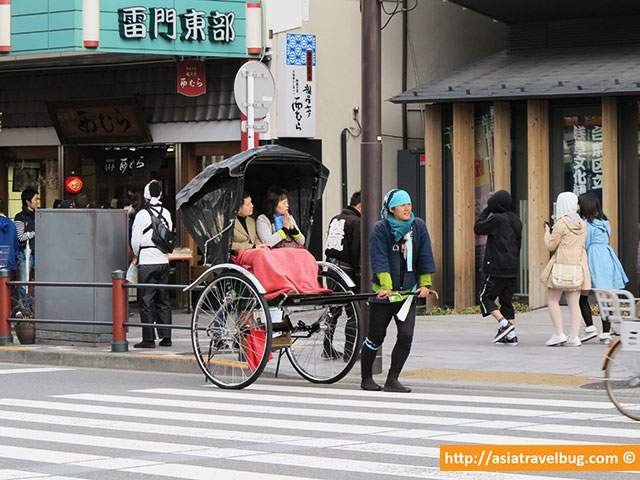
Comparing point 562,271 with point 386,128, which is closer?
point 562,271

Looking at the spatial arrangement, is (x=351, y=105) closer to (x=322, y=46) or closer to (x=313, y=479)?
(x=322, y=46)

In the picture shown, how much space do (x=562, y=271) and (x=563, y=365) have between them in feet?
7.04

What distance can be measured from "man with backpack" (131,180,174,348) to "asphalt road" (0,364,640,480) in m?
2.27

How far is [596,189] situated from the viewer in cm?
2214

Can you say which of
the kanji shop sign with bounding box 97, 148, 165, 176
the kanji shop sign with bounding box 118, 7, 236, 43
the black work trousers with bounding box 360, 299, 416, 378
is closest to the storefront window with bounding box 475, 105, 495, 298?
the kanji shop sign with bounding box 118, 7, 236, 43

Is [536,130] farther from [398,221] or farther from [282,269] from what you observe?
[282,269]

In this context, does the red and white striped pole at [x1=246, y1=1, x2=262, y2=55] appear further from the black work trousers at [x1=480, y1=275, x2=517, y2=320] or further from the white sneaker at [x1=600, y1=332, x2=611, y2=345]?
the white sneaker at [x1=600, y1=332, x2=611, y2=345]

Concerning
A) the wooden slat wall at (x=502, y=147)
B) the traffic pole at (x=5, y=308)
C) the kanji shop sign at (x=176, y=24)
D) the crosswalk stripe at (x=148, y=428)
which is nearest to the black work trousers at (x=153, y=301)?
the traffic pole at (x=5, y=308)

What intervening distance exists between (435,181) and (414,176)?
112 cm

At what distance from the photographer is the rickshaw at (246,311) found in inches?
531

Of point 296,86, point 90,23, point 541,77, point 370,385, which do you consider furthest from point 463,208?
point 370,385

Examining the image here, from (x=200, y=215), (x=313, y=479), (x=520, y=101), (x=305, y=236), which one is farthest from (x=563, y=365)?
(x=520, y=101)

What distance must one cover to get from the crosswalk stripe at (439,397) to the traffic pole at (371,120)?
1263 mm

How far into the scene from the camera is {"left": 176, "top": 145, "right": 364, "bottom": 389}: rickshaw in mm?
13500
